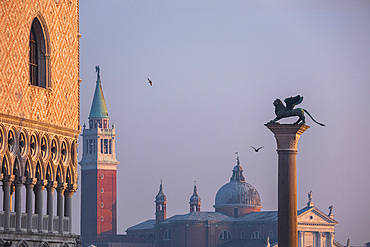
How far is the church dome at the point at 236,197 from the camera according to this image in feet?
441

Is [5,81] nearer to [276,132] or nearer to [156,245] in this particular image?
[276,132]

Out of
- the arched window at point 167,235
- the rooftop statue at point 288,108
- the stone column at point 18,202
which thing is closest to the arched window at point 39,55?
the stone column at point 18,202

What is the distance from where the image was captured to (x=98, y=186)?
432 feet

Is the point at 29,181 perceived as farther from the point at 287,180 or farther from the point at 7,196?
the point at 287,180

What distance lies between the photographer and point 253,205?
13600cm

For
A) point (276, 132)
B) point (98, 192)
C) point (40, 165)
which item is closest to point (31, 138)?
point (40, 165)

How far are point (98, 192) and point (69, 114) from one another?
318 feet

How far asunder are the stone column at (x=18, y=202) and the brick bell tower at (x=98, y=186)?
99075mm

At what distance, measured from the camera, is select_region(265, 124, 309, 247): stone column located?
26.0 meters

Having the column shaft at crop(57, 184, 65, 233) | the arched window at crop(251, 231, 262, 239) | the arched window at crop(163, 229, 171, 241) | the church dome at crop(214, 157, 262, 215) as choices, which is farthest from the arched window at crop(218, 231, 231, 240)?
the column shaft at crop(57, 184, 65, 233)

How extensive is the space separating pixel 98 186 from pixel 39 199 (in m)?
98.8

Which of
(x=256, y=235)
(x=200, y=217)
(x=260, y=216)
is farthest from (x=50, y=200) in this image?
(x=260, y=216)

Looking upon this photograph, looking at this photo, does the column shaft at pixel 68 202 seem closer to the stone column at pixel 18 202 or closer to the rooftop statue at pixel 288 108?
the stone column at pixel 18 202

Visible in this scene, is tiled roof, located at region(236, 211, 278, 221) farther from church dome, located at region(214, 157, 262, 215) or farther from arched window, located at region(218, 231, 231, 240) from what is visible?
arched window, located at region(218, 231, 231, 240)
